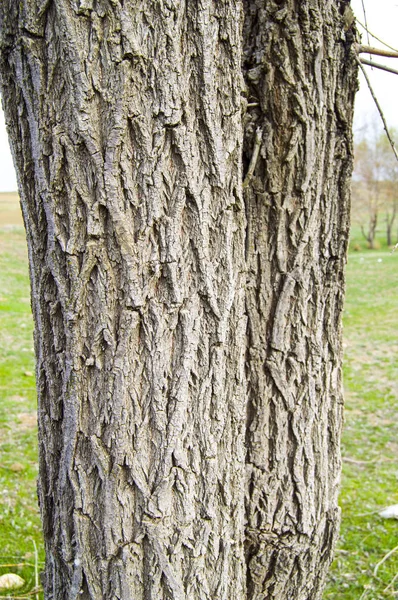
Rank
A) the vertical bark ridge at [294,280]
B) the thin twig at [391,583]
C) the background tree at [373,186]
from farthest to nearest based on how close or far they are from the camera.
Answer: the background tree at [373,186]
the thin twig at [391,583]
the vertical bark ridge at [294,280]

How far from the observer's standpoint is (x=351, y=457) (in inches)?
201

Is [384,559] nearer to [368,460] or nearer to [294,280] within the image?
[368,460]

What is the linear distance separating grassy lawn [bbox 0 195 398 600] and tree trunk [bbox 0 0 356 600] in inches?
64.8

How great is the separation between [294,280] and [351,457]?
147 inches

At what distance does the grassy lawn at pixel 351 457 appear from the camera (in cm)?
311

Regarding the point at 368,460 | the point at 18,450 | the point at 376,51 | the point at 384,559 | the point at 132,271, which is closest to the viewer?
the point at 132,271

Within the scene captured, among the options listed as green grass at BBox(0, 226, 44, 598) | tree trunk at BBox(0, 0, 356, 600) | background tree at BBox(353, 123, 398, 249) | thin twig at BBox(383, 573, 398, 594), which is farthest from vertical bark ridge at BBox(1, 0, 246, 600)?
background tree at BBox(353, 123, 398, 249)

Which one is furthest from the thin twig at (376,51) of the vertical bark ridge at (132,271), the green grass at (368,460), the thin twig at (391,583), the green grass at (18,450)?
the green grass at (18,450)

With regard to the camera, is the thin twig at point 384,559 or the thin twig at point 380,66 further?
the thin twig at point 384,559

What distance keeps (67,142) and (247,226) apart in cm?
75

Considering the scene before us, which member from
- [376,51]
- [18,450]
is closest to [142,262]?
[376,51]

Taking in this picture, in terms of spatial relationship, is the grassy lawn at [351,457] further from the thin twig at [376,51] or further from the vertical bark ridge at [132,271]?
the thin twig at [376,51]

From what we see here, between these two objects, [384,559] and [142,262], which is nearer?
[142,262]

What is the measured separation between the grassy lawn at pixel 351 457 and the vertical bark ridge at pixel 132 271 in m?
1.65
